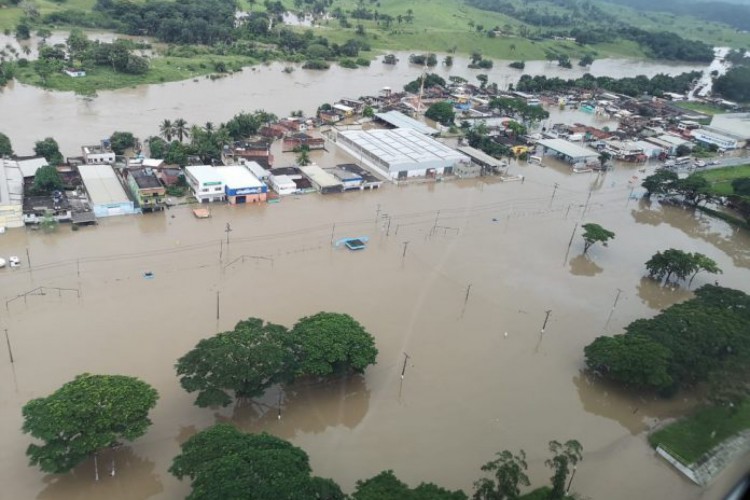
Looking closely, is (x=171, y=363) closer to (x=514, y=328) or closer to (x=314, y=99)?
(x=514, y=328)

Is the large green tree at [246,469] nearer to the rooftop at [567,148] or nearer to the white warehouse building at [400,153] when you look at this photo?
the white warehouse building at [400,153]

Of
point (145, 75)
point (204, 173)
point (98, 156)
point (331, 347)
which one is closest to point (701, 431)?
point (331, 347)

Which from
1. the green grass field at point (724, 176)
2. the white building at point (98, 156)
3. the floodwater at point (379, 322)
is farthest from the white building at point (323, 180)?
the green grass field at point (724, 176)

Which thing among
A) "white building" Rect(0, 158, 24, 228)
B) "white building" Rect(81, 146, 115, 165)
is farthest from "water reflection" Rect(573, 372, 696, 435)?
"white building" Rect(81, 146, 115, 165)

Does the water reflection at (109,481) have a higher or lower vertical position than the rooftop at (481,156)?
lower

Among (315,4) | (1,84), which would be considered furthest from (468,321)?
(315,4)

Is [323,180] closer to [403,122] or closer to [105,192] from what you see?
[105,192]
